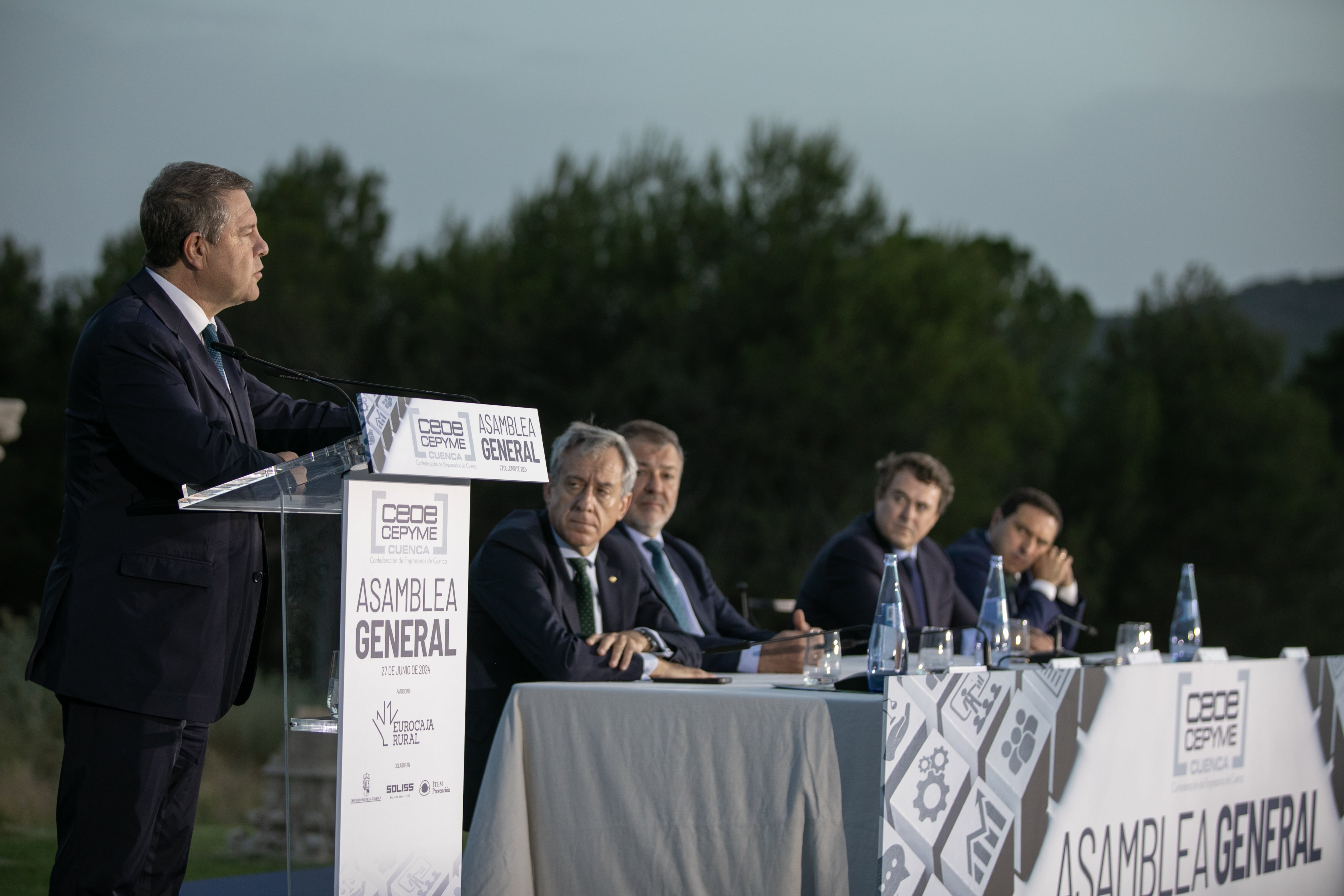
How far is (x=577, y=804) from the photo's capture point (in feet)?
8.31

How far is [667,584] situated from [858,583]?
2.11 feet

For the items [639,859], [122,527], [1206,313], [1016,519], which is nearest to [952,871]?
[639,859]

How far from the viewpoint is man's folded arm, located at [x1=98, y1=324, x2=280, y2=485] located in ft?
6.18

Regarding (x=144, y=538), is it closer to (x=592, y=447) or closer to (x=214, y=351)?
(x=214, y=351)

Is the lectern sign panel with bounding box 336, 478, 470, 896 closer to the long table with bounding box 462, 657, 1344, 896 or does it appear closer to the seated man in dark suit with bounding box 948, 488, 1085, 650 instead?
the long table with bounding box 462, 657, 1344, 896

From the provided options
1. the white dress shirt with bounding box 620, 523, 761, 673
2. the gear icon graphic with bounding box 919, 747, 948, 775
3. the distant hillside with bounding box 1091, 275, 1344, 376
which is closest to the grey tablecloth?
the gear icon graphic with bounding box 919, 747, 948, 775

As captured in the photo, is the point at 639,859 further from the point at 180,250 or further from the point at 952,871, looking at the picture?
the point at 180,250

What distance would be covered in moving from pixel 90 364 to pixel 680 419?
1139 centimetres

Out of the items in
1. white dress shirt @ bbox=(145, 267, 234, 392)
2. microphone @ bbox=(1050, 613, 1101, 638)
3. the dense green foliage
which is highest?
the dense green foliage

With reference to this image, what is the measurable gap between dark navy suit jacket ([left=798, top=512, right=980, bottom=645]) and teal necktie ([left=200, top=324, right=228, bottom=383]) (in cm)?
230

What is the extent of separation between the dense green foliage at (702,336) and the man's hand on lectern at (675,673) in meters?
9.05

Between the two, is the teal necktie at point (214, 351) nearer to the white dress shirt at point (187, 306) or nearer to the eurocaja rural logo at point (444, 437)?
the white dress shirt at point (187, 306)

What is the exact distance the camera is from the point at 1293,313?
21344mm

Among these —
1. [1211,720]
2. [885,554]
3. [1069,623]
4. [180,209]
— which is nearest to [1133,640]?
[1211,720]
